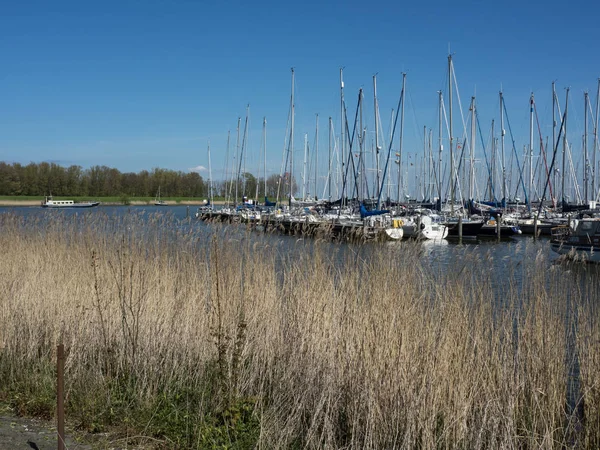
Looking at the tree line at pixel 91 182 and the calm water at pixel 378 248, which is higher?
the tree line at pixel 91 182

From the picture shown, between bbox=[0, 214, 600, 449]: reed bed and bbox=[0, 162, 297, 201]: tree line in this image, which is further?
bbox=[0, 162, 297, 201]: tree line

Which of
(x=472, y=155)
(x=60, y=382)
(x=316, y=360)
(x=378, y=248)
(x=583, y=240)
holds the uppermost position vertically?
(x=472, y=155)

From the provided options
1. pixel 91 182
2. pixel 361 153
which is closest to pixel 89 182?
pixel 91 182

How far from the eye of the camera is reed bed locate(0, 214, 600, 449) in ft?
15.5

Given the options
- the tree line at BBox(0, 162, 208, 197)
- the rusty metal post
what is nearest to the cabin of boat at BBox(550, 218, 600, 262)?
the rusty metal post

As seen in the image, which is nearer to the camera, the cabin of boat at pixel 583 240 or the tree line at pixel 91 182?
the cabin of boat at pixel 583 240

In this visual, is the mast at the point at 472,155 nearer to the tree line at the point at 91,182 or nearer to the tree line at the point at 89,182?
the tree line at the point at 91,182

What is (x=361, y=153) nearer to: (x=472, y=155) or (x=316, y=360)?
(x=472, y=155)

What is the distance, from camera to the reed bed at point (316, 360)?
4.72m

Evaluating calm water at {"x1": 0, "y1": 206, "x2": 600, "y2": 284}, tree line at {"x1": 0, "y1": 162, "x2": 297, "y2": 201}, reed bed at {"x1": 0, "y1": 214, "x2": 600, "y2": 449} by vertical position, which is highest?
tree line at {"x1": 0, "y1": 162, "x2": 297, "y2": 201}

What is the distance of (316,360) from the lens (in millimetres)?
5664

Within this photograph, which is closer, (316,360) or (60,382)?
(60,382)

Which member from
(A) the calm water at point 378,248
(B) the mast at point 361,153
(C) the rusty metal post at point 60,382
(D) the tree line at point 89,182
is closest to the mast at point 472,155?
(B) the mast at point 361,153

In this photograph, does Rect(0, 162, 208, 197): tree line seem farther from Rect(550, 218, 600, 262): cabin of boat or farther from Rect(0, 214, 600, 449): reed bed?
Rect(0, 214, 600, 449): reed bed
